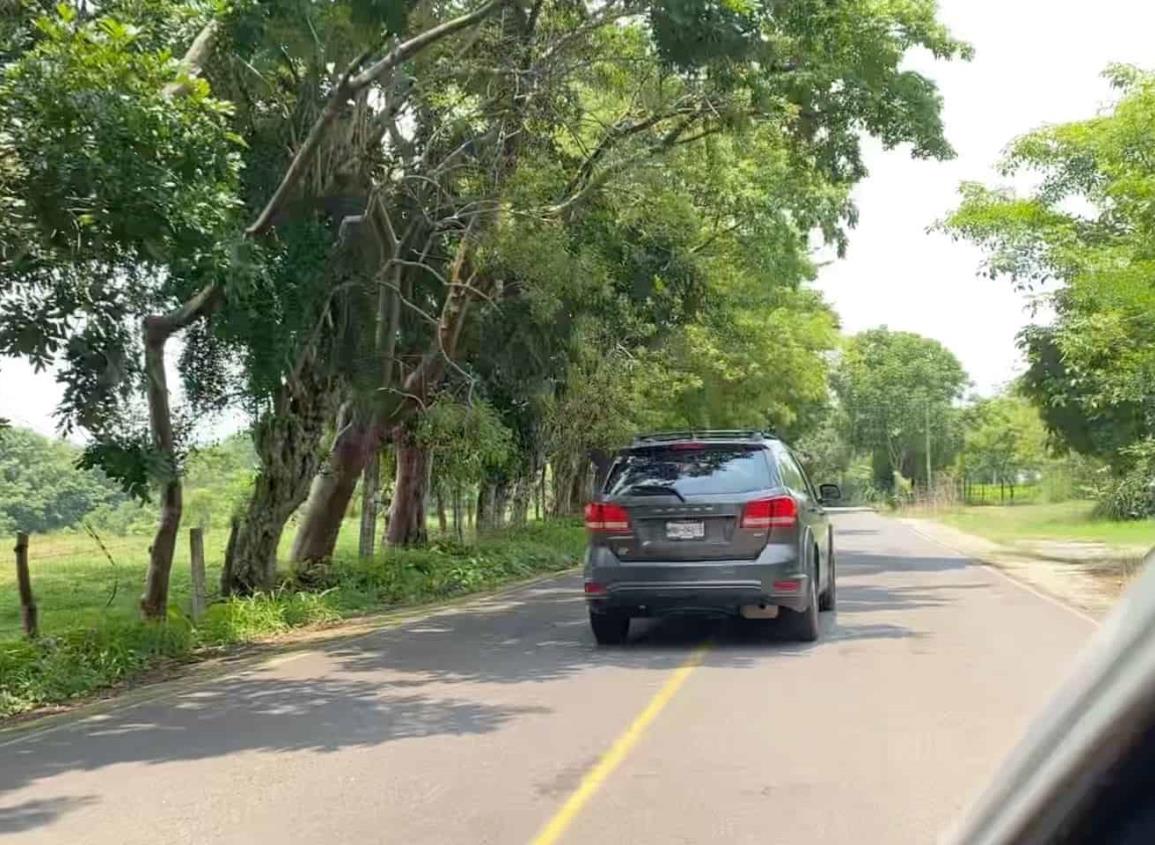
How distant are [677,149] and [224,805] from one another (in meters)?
15.6

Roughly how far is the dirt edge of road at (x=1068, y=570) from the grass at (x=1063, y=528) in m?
2.00

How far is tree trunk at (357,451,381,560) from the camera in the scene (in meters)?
20.7

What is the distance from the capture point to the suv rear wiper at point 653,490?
10820mm

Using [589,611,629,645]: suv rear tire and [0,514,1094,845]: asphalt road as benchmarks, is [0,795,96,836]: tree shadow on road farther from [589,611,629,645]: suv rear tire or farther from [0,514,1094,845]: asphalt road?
[589,611,629,645]: suv rear tire

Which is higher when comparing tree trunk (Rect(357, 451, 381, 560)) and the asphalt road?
tree trunk (Rect(357, 451, 381, 560))

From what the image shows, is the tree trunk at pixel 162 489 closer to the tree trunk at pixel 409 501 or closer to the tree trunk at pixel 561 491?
the tree trunk at pixel 409 501

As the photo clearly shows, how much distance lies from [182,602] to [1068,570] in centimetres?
1402

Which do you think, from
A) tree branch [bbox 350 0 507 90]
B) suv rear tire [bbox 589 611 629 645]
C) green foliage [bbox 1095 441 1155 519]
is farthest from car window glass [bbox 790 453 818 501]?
tree branch [bbox 350 0 507 90]

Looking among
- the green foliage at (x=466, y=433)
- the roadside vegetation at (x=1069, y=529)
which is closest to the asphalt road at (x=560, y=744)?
the green foliage at (x=466, y=433)

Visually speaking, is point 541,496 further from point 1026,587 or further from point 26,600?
point 26,600

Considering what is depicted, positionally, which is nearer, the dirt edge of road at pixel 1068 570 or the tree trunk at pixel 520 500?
the dirt edge of road at pixel 1068 570

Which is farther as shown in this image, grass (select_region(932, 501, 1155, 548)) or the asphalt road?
grass (select_region(932, 501, 1155, 548))

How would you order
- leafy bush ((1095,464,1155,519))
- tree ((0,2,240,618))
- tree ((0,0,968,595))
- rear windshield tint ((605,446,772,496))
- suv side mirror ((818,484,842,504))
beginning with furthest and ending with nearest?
1. leafy bush ((1095,464,1155,519))
2. suv side mirror ((818,484,842,504))
3. rear windshield tint ((605,446,772,496))
4. tree ((0,0,968,595))
5. tree ((0,2,240,618))

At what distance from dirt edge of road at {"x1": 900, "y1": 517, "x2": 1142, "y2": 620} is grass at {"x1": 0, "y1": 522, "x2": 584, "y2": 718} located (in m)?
Result: 8.67
